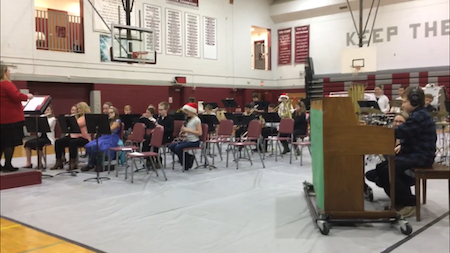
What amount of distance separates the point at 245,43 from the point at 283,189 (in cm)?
1332

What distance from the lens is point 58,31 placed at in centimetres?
1222

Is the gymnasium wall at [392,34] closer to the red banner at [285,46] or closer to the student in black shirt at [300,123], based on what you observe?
the red banner at [285,46]

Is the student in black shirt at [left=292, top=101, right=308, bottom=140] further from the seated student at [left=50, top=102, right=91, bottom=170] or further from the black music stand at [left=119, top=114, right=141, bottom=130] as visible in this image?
the seated student at [left=50, top=102, right=91, bottom=170]

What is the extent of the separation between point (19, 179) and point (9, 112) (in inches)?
45.1

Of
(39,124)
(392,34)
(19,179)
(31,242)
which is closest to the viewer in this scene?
(31,242)

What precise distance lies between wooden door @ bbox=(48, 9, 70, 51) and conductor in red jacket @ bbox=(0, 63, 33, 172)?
23.9ft

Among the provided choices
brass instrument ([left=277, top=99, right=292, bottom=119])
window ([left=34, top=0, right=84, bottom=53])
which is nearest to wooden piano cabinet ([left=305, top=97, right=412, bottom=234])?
brass instrument ([left=277, top=99, right=292, bottom=119])

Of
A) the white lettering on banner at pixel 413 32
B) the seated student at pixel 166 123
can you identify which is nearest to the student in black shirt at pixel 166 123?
the seated student at pixel 166 123

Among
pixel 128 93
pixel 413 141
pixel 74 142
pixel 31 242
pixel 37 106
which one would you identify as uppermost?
pixel 128 93

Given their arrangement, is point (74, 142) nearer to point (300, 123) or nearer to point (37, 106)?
point (37, 106)

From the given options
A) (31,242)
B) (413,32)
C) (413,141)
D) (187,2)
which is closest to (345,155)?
(413,141)

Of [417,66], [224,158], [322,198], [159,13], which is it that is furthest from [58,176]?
[417,66]

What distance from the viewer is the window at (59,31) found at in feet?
38.9

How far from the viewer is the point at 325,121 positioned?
3658 millimetres
